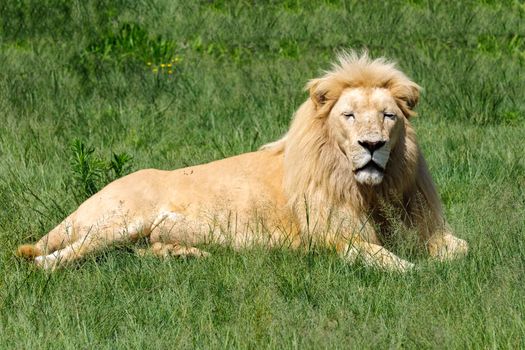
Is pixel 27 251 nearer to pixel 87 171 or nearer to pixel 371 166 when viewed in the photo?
pixel 87 171

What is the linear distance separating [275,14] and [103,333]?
8.48m

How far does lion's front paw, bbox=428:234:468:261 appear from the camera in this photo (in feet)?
16.3

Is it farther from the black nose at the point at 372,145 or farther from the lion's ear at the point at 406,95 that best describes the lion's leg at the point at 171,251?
the lion's ear at the point at 406,95

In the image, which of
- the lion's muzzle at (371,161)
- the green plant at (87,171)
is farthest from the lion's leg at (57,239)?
Result: the lion's muzzle at (371,161)

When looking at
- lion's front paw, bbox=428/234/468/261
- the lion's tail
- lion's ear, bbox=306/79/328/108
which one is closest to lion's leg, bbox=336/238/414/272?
lion's front paw, bbox=428/234/468/261

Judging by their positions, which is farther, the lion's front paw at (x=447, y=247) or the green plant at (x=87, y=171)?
the green plant at (x=87, y=171)

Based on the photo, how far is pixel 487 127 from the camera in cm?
809

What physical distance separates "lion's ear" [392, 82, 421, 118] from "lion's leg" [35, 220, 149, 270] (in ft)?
4.57

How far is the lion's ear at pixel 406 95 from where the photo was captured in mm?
5312

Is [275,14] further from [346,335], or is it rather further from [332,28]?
[346,335]

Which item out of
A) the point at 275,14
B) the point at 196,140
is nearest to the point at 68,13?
the point at 275,14

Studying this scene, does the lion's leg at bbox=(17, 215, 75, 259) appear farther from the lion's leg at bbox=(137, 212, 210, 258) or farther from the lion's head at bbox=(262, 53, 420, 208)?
the lion's head at bbox=(262, 53, 420, 208)

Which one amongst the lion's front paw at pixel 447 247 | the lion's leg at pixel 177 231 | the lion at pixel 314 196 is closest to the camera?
the lion's front paw at pixel 447 247

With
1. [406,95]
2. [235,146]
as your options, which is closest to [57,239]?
[406,95]
